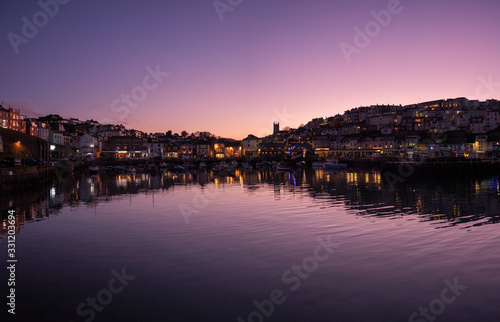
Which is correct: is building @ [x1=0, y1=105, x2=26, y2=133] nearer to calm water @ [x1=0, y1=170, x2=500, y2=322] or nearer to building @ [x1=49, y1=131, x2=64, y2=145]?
building @ [x1=49, y1=131, x2=64, y2=145]

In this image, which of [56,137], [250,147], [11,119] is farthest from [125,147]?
[250,147]

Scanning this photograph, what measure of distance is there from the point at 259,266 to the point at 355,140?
136907mm

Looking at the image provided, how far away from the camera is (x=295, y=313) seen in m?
9.47

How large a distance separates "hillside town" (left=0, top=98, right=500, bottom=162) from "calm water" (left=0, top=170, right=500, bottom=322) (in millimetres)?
75813

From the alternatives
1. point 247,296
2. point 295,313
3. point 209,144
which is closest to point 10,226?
point 247,296

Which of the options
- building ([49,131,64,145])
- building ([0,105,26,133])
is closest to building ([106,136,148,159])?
building ([49,131,64,145])

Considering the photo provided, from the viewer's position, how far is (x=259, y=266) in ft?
43.8

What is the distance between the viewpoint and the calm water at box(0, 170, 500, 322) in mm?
9711

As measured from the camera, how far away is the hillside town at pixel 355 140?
108400 millimetres

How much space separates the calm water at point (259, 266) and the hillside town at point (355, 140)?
75.8 m

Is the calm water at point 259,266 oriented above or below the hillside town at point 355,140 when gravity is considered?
below

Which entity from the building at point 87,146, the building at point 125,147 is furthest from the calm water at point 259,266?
the building at point 125,147

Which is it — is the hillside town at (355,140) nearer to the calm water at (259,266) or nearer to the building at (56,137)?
the building at (56,137)

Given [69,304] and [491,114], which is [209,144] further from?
[69,304]
